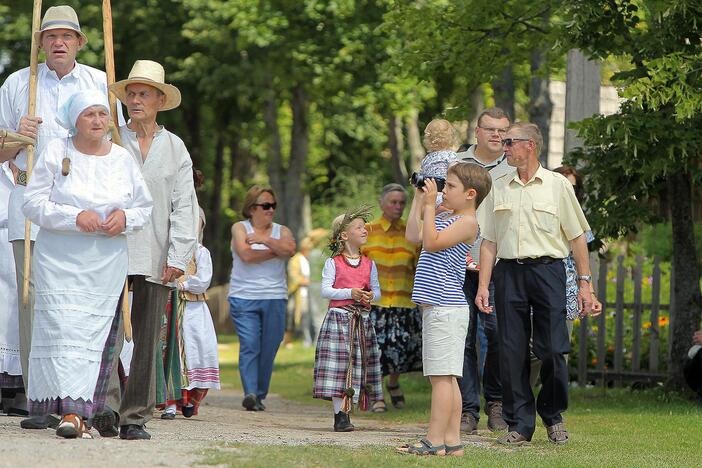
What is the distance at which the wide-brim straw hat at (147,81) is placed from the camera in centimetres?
895

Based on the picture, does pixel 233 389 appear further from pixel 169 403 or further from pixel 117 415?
pixel 117 415

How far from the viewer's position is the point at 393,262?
1264 centimetres

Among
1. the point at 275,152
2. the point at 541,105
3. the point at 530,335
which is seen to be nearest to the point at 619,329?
the point at 541,105

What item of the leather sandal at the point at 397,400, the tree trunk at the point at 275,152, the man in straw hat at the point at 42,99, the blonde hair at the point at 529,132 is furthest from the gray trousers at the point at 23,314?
the tree trunk at the point at 275,152

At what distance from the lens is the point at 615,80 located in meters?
12.5

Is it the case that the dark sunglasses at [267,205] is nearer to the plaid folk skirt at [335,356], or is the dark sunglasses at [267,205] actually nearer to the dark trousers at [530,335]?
the plaid folk skirt at [335,356]

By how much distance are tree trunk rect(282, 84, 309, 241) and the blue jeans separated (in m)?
16.8

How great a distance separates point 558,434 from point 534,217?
1.43 meters

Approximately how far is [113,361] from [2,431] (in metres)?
0.82

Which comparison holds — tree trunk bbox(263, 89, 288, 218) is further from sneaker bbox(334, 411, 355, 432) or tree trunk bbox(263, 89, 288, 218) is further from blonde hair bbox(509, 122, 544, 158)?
blonde hair bbox(509, 122, 544, 158)

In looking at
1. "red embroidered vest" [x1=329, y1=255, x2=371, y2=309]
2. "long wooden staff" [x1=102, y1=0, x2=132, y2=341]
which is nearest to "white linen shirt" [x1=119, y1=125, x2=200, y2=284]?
"long wooden staff" [x1=102, y1=0, x2=132, y2=341]

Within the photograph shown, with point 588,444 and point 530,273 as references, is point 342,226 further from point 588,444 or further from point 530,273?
point 588,444

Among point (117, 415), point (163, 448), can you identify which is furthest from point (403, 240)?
point (163, 448)

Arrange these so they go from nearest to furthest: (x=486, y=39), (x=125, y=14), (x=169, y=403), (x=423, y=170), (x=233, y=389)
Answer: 1. (x=423, y=170)
2. (x=169, y=403)
3. (x=486, y=39)
4. (x=233, y=389)
5. (x=125, y=14)
